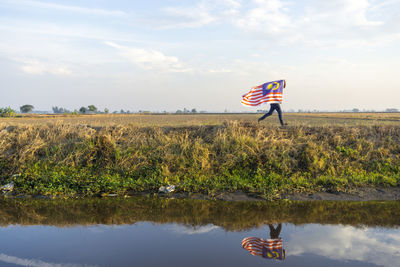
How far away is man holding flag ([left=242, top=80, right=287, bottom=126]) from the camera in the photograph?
38.2 feet

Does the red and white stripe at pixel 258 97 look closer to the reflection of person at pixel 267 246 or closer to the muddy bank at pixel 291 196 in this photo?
the muddy bank at pixel 291 196

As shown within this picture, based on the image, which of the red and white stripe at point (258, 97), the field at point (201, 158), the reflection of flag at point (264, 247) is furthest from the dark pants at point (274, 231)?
the red and white stripe at point (258, 97)

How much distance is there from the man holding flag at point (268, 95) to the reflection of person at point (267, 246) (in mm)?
7613

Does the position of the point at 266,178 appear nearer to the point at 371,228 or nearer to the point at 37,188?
the point at 371,228

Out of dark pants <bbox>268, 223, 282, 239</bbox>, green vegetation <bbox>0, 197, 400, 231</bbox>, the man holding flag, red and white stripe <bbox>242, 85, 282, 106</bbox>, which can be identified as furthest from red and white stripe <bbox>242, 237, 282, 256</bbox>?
red and white stripe <bbox>242, 85, 282, 106</bbox>

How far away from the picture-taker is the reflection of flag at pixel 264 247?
4.15m

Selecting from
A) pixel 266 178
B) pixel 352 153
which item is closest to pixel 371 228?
pixel 266 178

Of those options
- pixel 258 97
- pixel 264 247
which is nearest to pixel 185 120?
pixel 258 97

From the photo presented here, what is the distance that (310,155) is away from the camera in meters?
8.73

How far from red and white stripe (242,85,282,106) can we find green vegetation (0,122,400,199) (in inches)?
58.3

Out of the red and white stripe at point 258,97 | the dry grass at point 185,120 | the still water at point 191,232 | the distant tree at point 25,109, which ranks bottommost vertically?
the still water at point 191,232

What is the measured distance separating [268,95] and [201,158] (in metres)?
4.77

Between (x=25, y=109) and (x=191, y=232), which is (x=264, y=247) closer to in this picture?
(x=191, y=232)

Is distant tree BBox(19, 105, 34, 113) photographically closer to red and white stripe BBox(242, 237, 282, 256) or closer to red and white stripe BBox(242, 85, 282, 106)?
red and white stripe BBox(242, 85, 282, 106)
